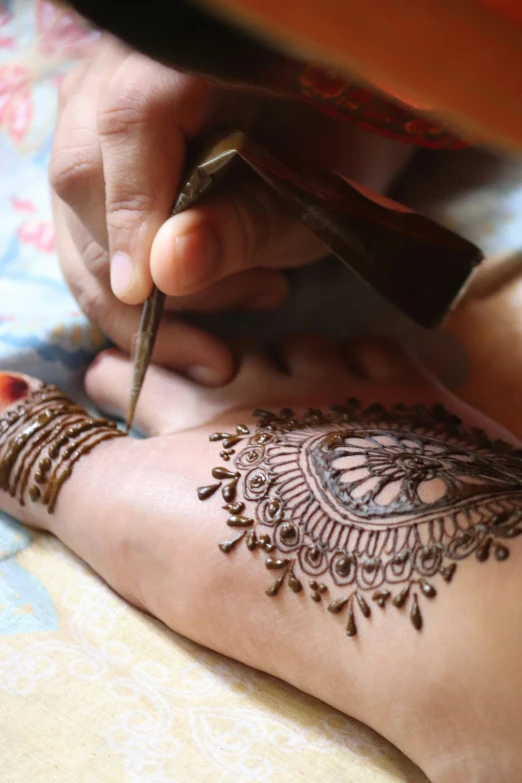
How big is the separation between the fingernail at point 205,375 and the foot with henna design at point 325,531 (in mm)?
21

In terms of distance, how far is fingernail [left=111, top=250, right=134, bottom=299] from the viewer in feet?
2.53

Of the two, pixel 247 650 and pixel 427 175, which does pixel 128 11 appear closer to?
pixel 247 650

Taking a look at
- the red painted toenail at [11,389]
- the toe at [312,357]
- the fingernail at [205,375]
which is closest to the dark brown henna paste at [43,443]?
the red painted toenail at [11,389]

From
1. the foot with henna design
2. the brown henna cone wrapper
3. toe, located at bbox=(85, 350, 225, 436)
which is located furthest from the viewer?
toe, located at bbox=(85, 350, 225, 436)

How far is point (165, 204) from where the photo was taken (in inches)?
29.5

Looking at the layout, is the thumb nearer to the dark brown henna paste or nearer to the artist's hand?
the artist's hand


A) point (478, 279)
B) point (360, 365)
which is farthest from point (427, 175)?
point (360, 365)

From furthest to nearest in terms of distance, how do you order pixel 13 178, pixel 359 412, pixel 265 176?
1. pixel 13 178
2. pixel 359 412
3. pixel 265 176

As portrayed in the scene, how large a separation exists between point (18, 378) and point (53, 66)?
808mm

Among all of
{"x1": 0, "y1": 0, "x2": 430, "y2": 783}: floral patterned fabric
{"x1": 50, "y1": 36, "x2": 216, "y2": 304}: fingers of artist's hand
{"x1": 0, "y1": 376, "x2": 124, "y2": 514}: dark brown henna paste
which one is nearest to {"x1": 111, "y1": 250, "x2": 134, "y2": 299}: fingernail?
{"x1": 50, "y1": 36, "x2": 216, "y2": 304}: fingers of artist's hand

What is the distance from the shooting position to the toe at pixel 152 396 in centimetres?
91

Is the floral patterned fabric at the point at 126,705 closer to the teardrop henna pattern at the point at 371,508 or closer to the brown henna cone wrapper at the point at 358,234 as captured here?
the teardrop henna pattern at the point at 371,508

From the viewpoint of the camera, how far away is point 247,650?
0.65 m

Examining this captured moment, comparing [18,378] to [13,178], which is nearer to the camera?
[18,378]
